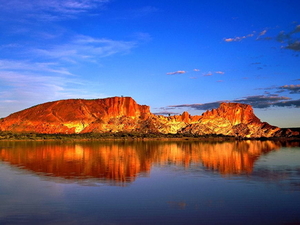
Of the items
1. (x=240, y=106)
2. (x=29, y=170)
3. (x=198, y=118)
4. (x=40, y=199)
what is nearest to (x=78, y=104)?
(x=198, y=118)

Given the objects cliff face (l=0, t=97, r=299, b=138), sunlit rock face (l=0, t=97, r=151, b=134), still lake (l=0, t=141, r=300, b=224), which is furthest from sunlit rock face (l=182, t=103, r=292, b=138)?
still lake (l=0, t=141, r=300, b=224)

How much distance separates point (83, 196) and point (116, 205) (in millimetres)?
2488

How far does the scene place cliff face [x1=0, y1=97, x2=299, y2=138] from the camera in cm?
15200

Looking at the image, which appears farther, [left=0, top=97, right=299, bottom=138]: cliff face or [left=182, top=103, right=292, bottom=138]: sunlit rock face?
[left=182, top=103, right=292, bottom=138]: sunlit rock face

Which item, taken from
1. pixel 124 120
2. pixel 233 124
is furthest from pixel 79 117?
pixel 233 124

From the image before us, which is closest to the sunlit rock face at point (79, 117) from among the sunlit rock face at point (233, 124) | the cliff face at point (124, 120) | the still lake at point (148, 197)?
the cliff face at point (124, 120)

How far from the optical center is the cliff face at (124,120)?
152000 millimetres

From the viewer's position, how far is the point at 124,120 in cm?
16238

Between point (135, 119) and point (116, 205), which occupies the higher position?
point (135, 119)

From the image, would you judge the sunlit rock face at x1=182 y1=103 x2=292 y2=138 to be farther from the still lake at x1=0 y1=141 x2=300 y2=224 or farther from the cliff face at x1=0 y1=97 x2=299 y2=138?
the still lake at x1=0 y1=141 x2=300 y2=224

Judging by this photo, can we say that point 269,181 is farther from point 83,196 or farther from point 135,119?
point 135,119

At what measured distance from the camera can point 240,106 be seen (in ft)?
619

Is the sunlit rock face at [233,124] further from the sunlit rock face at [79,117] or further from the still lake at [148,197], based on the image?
the still lake at [148,197]

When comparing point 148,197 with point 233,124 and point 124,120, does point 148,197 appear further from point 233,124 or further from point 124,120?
point 233,124
